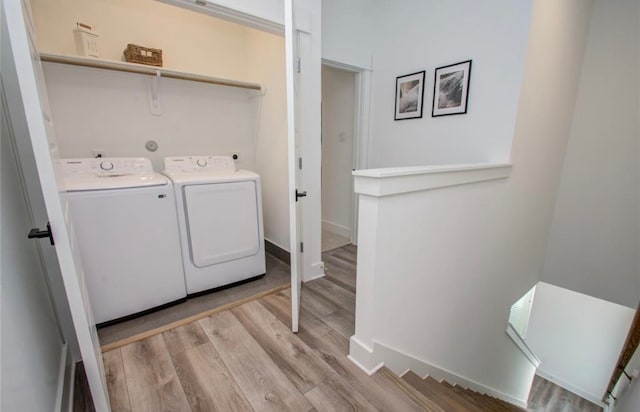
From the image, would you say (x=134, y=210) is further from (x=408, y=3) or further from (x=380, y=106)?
(x=408, y=3)

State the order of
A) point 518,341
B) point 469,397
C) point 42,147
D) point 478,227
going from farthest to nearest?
point 518,341
point 478,227
point 469,397
point 42,147

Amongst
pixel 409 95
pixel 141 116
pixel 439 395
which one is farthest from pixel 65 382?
pixel 409 95

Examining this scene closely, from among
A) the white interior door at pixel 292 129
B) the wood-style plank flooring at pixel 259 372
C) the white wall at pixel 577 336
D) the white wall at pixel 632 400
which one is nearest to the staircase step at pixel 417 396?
the wood-style plank flooring at pixel 259 372

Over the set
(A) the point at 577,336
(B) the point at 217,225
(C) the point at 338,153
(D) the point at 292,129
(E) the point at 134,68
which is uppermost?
(E) the point at 134,68

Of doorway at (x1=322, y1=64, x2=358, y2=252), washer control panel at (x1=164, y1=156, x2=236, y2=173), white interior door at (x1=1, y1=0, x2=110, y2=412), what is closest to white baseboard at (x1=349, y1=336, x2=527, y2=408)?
white interior door at (x1=1, y1=0, x2=110, y2=412)

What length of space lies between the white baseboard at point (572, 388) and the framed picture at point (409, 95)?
4.57 m

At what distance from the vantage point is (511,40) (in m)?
2.00

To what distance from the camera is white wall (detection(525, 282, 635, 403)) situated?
3467mm

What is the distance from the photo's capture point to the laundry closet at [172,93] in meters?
2.12

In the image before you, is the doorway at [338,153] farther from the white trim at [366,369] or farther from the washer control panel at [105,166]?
the washer control panel at [105,166]

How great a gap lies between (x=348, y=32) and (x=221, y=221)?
7.40ft

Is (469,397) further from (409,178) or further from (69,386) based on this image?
(69,386)

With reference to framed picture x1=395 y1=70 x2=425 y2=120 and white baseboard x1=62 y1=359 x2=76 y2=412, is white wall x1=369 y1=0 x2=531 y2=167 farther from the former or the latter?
white baseboard x1=62 y1=359 x2=76 y2=412

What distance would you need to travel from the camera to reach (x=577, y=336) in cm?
379
